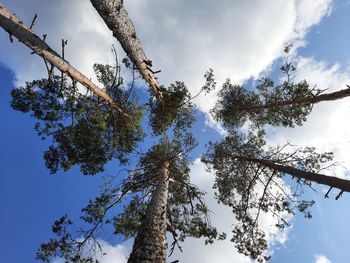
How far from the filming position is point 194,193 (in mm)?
12797

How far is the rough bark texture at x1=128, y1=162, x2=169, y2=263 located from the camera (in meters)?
7.46

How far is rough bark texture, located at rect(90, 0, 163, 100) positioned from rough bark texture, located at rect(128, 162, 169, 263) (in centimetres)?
397

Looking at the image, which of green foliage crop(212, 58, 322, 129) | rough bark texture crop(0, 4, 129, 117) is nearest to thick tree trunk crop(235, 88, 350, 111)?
green foliage crop(212, 58, 322, 129)

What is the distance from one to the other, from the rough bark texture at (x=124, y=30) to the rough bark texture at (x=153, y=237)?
3.97 m

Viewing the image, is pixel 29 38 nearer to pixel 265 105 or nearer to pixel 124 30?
pixel 124 30

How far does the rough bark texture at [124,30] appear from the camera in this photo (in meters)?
8.37

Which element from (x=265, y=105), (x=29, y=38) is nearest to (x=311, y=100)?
(x=265, y=105)

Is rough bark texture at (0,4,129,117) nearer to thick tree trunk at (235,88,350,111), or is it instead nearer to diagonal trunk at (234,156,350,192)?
diagonal trunk at (234,156,350,192)

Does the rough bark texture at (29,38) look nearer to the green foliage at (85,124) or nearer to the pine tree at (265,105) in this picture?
the green foliage at (85,124)

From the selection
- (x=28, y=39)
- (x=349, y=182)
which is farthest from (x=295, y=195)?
(x=28, y=39)

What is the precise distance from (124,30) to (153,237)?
18.1 ft

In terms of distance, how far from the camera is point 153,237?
26.7 feet

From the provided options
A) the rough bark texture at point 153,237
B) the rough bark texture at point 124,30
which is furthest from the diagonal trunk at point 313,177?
the rough bark texture at point 124,30

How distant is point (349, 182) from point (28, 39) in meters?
8.34
